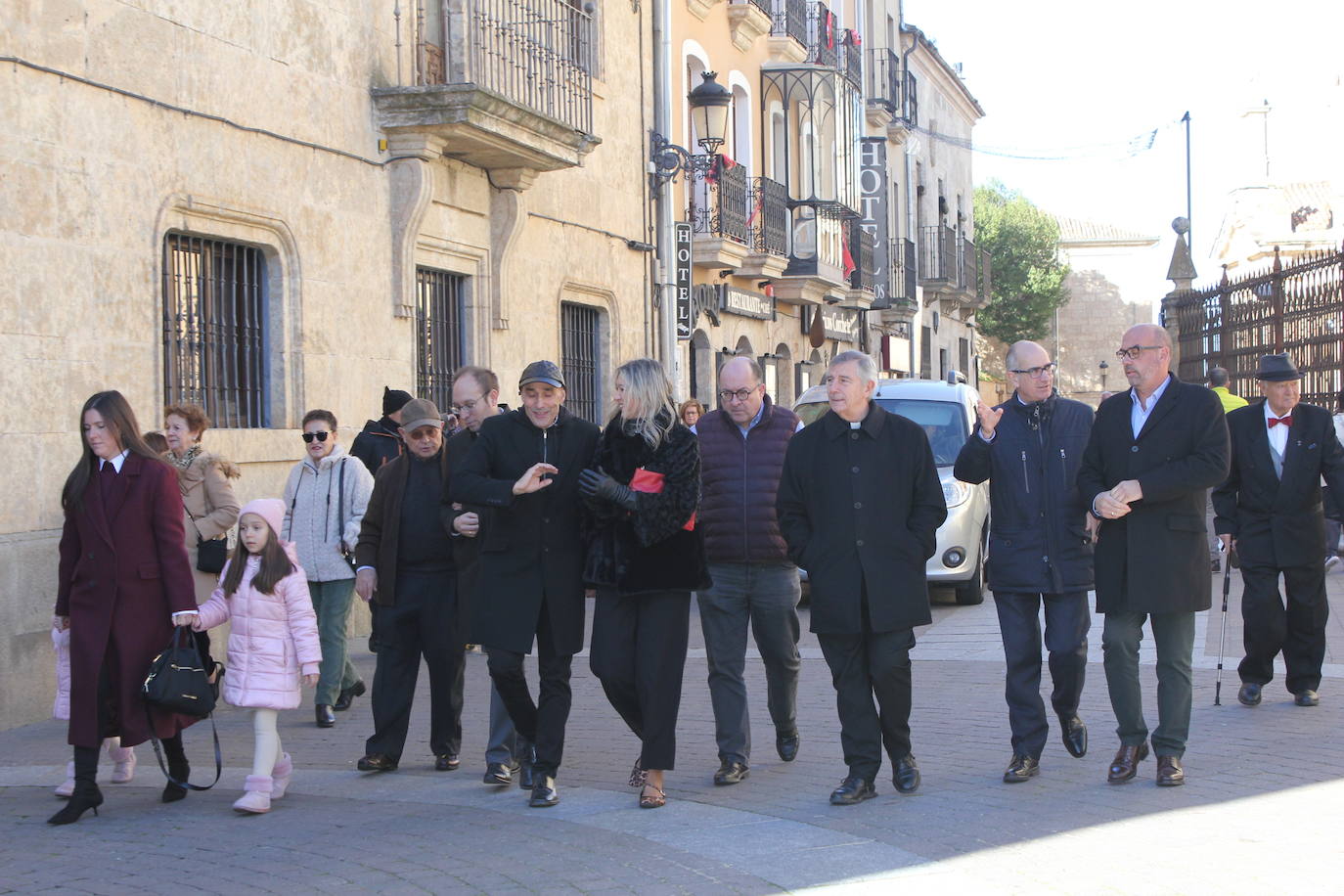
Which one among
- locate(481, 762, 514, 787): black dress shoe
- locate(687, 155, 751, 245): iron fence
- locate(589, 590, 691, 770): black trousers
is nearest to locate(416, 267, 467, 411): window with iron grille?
locate(687, 155, 751, 245): iron fence

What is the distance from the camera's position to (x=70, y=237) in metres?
9.46

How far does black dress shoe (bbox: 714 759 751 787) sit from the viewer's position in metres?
6.74

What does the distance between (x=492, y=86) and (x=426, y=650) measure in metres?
8.03

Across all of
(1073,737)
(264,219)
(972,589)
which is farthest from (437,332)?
(1073,737)

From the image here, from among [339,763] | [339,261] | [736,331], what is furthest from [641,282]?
[339,763]

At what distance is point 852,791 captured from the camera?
6.28m

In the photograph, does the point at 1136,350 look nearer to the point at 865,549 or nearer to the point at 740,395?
the point at 865,549

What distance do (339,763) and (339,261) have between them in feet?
19.2

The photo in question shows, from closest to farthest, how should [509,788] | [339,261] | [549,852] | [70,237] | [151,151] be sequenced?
[549,852] → [509,788] → [70,237] → [151,151] → [339,261]

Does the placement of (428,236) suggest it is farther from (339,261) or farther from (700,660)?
(700,660)

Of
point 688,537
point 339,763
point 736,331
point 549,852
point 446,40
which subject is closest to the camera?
point 549,852

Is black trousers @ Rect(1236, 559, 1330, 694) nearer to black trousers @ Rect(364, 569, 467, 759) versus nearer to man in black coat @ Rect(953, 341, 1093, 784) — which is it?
man in black coat @ Rect(953, 341, 1093, 784)

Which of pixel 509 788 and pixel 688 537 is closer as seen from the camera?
pixel 688 537

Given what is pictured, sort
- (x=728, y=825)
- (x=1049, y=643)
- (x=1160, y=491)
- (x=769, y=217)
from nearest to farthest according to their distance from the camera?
(x=728, y=825) < (x=1160, y=491) < (x=1049, y=643) < (x=769, y=217)
